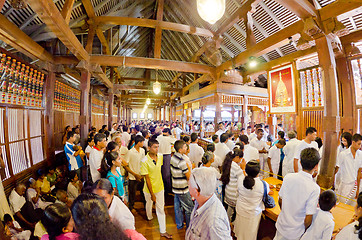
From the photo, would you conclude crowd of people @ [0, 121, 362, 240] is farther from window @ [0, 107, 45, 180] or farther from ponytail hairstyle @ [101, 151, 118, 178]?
window @ [0, 107, 45, 180]

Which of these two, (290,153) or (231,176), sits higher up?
(290,153)

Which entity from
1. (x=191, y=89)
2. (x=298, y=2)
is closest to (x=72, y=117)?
(x=191, y=89)

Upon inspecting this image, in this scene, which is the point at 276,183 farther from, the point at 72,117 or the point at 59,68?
the point at 72,117

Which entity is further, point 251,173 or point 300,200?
point 251,173

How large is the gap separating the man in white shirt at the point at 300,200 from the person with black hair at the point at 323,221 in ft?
0.15

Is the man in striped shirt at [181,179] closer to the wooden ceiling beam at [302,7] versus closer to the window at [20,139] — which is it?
the wooden ceiling beam at [302,7]

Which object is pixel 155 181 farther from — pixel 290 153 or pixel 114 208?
pixel 290 153

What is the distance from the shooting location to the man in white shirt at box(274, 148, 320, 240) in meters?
1.84

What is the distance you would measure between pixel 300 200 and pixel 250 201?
2.34ft

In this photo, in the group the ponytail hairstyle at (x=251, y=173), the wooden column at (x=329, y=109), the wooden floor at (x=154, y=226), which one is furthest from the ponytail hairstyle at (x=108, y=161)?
the wooden column at (x=329, y=109)

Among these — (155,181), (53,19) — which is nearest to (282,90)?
(155,181)

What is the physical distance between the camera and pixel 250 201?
8.02 ft

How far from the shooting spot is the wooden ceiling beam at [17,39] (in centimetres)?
291

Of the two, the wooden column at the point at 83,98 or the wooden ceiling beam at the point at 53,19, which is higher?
the wooden ceiling beam at the point at 53,19
